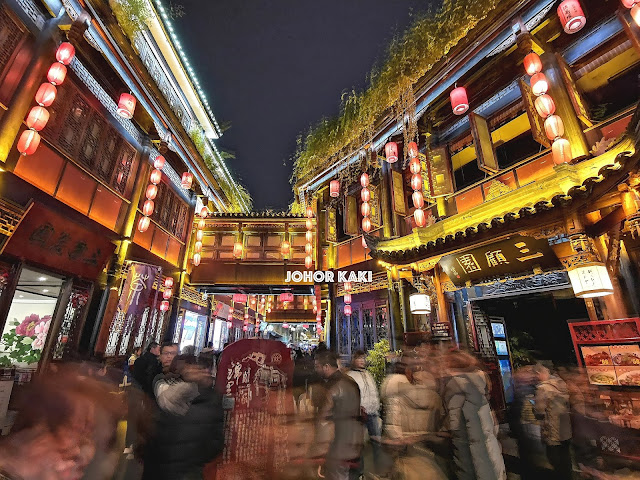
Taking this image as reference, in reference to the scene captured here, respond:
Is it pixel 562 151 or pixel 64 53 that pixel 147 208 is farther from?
pixel 562 151

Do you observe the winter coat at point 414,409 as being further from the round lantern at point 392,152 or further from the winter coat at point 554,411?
the round lantern at point 392,152

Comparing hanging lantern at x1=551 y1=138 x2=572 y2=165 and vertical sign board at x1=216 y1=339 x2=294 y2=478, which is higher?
hanging lantern at x1=551 y1=138 x2=572 y2=165

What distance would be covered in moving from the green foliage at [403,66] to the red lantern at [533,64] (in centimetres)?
203

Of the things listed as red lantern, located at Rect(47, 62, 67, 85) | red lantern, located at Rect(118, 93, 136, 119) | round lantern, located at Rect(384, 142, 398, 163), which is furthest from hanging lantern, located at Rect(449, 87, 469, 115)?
red lantern, located at Rect(47, 62, 67, 85)

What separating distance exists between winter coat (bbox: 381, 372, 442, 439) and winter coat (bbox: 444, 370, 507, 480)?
46 centimetres

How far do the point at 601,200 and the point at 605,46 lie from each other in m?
4.66

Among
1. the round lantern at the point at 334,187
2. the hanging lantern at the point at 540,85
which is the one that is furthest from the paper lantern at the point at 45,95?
the hanging lantern at the point at 540,85

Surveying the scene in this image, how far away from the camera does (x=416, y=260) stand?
9492 mm

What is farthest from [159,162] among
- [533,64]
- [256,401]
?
[533,64]

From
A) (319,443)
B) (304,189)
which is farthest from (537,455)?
(304,189)

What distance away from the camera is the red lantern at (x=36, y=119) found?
24.5 feet

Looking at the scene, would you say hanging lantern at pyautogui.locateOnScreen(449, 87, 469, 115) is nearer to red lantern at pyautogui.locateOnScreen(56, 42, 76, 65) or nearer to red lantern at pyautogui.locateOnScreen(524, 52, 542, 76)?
red lantern at pyautogui.locateOnScreen(524, 52, 542, 76)

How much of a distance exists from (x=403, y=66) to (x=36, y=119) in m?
12.0

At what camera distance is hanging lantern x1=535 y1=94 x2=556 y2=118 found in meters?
7.10
